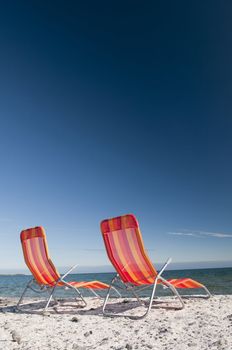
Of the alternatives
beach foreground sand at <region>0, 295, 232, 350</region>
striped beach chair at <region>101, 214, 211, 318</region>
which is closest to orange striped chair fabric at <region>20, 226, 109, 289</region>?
beach foreground sand at <region>0, 295, 232, 350</region>

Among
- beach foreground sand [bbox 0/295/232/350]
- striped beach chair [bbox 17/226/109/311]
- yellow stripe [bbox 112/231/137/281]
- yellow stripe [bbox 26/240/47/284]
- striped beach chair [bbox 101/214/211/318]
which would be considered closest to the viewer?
beach foreground sand [bbox 0/295/232/350]

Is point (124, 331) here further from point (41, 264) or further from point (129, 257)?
point (41, 264)

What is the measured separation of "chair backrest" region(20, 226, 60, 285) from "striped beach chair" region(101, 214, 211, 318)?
1.25 meters

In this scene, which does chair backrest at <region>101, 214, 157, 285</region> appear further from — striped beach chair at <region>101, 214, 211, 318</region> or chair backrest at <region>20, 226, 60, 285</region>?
chair backrest at <region>20, 226, 60, 285</region>

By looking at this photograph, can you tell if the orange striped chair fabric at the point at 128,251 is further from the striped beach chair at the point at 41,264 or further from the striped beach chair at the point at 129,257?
the striped beach chair at the point at 41,264

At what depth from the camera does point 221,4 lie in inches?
368

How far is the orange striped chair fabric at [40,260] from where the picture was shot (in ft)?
17.4

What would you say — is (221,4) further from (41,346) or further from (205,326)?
(41,346)

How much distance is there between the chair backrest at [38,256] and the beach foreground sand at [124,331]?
0.82 metres

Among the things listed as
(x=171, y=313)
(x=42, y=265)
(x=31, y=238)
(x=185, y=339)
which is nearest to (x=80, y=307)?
(x=42, y=265)

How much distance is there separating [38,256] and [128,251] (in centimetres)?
189

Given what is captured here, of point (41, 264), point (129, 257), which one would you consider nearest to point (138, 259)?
point (129, 257)

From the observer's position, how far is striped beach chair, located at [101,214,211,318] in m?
4.36

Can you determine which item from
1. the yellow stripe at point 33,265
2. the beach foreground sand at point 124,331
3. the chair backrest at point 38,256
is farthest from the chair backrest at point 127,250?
the yellow stripe at point 33,265
